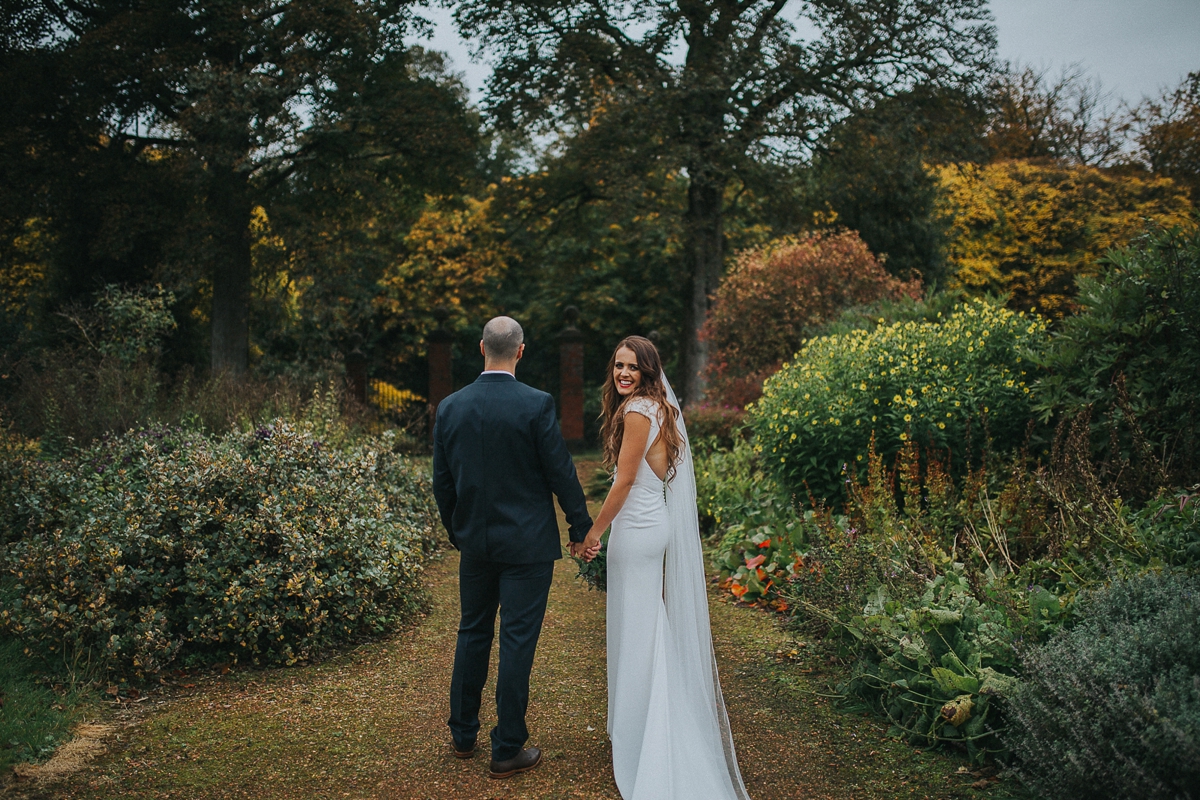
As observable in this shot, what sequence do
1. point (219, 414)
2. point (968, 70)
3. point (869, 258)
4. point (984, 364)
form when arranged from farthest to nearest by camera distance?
point (968, 70)
point (869, 258)
point (219, 414)
point (984, 364)

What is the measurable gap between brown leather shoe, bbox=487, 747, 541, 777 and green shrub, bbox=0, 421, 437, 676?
1875 millimetres

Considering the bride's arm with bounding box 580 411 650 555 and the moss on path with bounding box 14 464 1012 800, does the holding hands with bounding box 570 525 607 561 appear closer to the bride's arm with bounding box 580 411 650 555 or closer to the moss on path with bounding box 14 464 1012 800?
the bride's arm with bounding box 580 411 650 555

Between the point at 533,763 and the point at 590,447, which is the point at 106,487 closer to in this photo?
the point at 533,763

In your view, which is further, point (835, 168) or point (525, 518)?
point (835, 168)

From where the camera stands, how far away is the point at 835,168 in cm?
1698

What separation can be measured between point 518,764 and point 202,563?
7.98ft

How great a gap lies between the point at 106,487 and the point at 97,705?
1.98 m

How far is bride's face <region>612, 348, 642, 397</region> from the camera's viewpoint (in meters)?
3.65

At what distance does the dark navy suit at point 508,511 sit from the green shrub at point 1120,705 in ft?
6.04

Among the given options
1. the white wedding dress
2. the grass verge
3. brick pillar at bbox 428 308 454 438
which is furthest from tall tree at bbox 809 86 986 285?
the grass verge

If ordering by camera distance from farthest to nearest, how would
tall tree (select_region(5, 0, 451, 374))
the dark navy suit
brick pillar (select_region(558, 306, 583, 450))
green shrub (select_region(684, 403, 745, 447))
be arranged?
brick pillar (select_region(558, 306, 583, 450))
tall tree (select_region(5, 0, 451, 374))
green shrub (select_region(684, 403, 745, 447))
the dark navy suit


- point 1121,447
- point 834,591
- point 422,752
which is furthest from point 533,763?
point 1121,447

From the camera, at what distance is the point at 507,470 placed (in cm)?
341

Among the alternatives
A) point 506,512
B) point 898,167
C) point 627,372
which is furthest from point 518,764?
point 898,167
